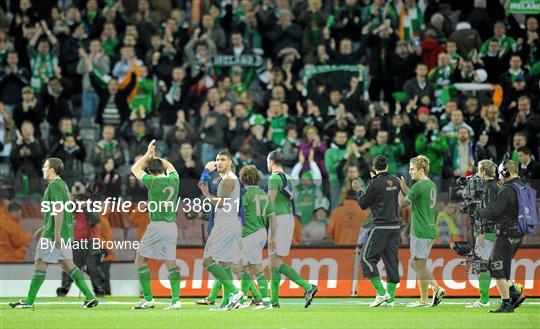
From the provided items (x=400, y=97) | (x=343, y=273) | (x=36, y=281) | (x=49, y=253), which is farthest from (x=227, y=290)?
(x=400, y=97)

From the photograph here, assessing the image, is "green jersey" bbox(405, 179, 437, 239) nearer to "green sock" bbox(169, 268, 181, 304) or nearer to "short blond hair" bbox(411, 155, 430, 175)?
"short blond hair" bbox(411, 155, 430, 175)

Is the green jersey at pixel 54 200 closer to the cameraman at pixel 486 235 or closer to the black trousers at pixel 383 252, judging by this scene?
the black trousers at pixel 383 252

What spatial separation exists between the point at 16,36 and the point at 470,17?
34.8 ft

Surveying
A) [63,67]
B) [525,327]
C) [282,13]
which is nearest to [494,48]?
[282,13]

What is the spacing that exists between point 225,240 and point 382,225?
2.57 metres

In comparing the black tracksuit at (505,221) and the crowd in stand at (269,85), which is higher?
the crowd in stand at (269,85)

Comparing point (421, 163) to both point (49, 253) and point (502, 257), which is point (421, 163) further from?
point (49, 253)

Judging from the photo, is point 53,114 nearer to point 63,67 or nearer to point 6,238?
point 63,67

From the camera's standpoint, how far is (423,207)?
805 inches

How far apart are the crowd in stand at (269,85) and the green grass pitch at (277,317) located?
4840mm

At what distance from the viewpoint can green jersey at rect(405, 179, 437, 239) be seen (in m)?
20.3

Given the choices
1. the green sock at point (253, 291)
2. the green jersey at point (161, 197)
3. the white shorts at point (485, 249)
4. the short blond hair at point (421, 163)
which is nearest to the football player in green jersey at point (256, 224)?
the green sock at point (253, 291)

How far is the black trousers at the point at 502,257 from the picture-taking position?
1820 centimetres

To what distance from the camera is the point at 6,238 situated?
78.6 feet
